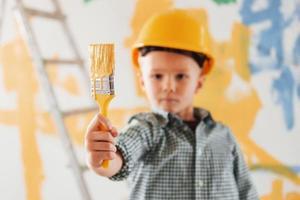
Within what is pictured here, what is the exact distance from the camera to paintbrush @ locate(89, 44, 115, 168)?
0.70m

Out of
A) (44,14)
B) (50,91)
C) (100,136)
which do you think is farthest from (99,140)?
(44,14)

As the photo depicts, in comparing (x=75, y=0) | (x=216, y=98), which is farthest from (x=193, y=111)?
(x=75, y=0)

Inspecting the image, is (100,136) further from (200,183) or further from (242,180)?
(242,180)

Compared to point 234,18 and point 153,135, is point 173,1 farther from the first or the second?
point 153,135

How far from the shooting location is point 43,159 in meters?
1.70

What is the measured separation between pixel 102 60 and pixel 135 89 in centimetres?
87

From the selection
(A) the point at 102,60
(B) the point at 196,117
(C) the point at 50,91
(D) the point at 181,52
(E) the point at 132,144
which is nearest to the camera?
(A) the point at 102,60

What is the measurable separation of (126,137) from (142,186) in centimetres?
14

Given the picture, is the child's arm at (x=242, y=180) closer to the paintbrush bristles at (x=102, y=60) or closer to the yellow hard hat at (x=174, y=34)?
the yellow hard hat at (x=174, y=34)

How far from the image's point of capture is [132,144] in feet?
3.15

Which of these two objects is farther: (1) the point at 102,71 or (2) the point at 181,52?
(2) the point at 181,52

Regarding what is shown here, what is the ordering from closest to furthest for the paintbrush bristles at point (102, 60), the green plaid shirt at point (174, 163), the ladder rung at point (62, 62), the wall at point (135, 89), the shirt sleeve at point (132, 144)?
the paintbrush bristles at point (102, 60) → the shirt sleeve at point (132, 144) → the green plaid shirt at point (174, 163) → the wall at point (135, 89) → the ladder rung at point (62, 62)

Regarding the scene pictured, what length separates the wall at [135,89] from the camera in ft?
4.62

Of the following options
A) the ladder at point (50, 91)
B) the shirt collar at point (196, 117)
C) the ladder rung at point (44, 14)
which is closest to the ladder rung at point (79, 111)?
the ladder at point (50, 91)
